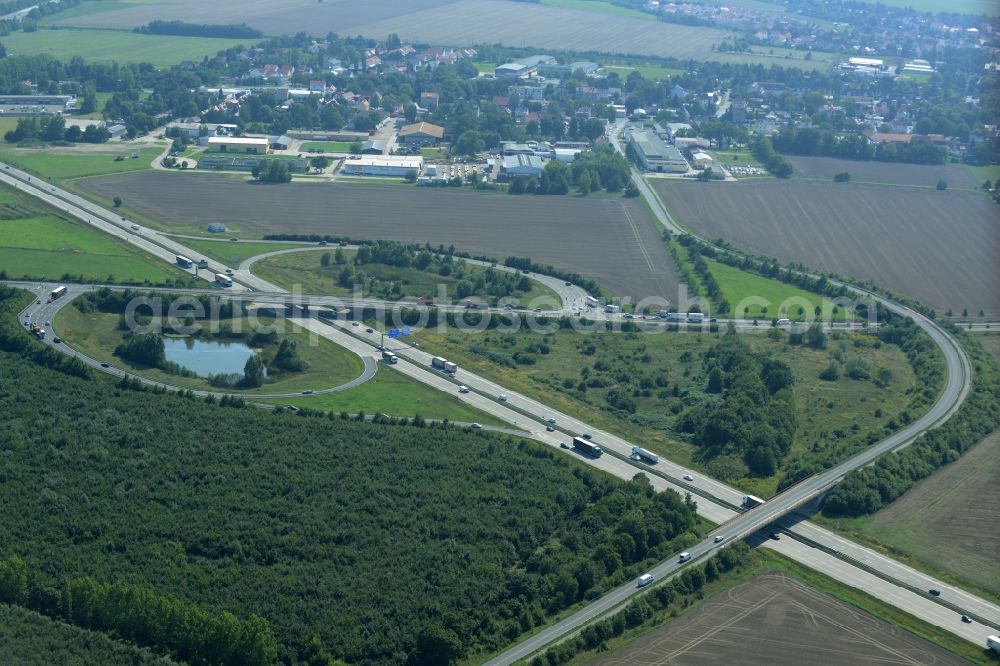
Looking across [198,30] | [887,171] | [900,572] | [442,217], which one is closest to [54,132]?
[442,217]

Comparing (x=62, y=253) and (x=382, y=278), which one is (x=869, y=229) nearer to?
(x=382, y=278)

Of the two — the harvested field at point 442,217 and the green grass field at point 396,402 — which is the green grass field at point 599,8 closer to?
the harvested field at point 442,217

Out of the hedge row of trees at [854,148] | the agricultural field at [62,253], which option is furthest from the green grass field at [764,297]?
the hedge row of trees at [854,148]

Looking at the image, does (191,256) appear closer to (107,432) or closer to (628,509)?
(107,432)

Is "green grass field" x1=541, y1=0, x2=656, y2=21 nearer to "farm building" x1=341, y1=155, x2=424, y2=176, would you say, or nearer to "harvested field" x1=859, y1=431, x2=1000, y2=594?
"farm building" x1=341, y1=155, x2=424, y2=176

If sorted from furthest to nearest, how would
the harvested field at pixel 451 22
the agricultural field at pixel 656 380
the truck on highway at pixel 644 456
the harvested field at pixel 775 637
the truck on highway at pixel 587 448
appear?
the harvested field at pixel 451 22 → the agricultural field at pixel 656 380 → the truck on highway at pixel 587 448 → the truck on highway at pixel 644 456 → the harvested field at pixel 775 637
